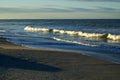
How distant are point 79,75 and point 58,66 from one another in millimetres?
2480

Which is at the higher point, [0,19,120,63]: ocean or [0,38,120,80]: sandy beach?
[0,19,120,63]: ocean

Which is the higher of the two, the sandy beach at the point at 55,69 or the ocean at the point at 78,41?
the ocean at the point at 78,41

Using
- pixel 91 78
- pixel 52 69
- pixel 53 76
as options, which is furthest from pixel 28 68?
pixel 91 78

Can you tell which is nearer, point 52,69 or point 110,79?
point 110,79

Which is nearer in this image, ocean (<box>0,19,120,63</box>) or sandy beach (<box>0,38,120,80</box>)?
sandy beach (<box>0,38,120,80</box>)

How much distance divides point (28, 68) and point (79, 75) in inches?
99.6

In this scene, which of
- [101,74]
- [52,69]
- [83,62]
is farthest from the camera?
[83,62]

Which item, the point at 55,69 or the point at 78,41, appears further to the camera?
the point at 78,41

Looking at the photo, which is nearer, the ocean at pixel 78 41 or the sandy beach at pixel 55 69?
the sandy beach at pixel 55 69

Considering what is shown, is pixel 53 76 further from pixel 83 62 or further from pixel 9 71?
pixel 83 62

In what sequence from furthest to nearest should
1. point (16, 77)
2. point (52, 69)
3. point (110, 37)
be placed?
point (110, 37), point (52, 69), point (16, 77)

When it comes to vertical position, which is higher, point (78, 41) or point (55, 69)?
point (78, 41)

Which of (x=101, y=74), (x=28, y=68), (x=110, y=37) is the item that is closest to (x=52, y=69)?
(x=28, y=68)

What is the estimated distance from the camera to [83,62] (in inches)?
752
